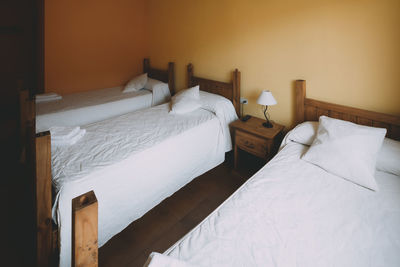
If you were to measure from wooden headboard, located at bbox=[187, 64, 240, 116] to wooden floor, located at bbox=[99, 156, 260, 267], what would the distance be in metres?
0.96

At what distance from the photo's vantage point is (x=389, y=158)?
1.58 m

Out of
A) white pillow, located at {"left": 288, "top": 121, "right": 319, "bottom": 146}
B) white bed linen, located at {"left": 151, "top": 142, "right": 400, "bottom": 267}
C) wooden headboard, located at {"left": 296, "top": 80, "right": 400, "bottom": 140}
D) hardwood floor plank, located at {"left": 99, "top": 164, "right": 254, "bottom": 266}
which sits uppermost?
wooden headboard, located at {"left": 296, "top": 80, "right": 400, "bottom": 140}

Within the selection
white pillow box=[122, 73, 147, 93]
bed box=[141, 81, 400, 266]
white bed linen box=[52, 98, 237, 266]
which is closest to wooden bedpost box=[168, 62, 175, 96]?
white pillow box=[122, 73, 147, 93]

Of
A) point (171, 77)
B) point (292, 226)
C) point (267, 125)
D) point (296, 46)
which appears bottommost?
point (292, 226)

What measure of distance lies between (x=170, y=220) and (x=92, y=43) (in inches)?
120

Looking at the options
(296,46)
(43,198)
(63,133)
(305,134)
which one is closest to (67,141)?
(63,133)

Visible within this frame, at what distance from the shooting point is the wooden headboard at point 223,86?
9.21 ft


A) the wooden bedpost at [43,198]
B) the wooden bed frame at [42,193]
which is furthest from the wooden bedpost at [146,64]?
the wooden bedpost at [43,198]

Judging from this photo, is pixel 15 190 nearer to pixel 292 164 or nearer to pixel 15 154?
pixel 15 154

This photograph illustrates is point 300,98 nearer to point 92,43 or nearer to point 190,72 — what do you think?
point 190,72

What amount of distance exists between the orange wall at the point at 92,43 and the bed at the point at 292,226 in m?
3.23

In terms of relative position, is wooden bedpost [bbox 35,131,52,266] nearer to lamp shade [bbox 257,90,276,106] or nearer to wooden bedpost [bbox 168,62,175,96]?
lamp shade [bbox 257,90,276,106]

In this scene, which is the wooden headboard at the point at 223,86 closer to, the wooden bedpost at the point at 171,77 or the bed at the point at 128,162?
the bed at the point at 128,162

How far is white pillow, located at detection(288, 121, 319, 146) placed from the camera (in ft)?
6.34
